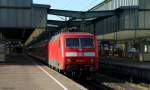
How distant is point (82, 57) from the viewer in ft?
92.5

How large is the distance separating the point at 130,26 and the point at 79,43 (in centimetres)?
3218

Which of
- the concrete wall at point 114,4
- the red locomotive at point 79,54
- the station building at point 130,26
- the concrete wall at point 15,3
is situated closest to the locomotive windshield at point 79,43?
the red locomotive at point 79,54

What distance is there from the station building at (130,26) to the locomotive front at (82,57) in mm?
23575

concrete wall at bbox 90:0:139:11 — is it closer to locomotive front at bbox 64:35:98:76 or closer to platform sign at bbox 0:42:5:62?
platform sign at bbox 0:42:5:62

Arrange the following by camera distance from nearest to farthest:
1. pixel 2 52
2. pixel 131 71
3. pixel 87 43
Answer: pixel 87 43
pixel 131 71
pixel 2 52

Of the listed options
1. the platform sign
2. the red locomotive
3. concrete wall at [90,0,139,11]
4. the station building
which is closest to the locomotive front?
the red locomotive

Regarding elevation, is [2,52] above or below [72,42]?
below

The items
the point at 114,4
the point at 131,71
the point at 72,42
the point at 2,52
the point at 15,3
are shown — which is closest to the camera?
the point at 72,42

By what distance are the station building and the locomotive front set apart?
23575mm

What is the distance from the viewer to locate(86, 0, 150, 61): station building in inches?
2164

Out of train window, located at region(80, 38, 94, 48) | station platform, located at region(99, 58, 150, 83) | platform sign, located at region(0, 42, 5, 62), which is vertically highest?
train window, located at region(80, 38, 94, 48)

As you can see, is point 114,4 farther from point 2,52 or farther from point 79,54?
point 79,54

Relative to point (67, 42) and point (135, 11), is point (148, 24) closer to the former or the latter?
point (135, 11)

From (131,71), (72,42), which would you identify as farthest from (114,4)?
(72,42)
